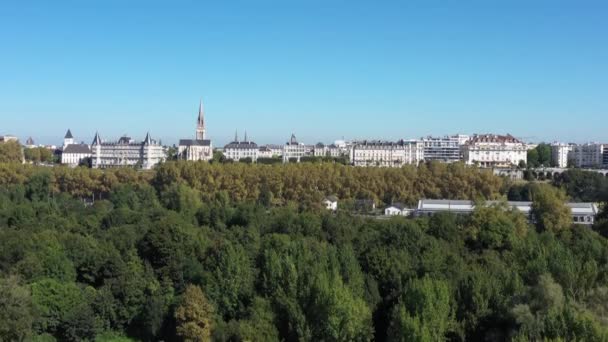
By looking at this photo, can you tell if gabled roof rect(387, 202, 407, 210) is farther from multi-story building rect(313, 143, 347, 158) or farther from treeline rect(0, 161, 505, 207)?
multi-story building rect(313, 143, 347, 158)

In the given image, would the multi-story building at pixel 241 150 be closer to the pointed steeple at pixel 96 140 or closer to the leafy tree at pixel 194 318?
the pointed steeple at pixel 96 140

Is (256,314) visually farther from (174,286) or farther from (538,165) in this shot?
(538,165)

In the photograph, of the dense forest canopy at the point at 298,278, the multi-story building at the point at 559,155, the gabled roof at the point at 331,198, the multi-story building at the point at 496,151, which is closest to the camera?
the dense forest canopy at the point at 298,278

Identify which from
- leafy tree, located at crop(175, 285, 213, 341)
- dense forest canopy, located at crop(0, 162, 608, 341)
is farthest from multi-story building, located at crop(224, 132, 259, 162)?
leafy tree, located at crop(175, 285, 213, 341)

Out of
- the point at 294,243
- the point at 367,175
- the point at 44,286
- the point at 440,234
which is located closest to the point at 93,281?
the point at 44,286

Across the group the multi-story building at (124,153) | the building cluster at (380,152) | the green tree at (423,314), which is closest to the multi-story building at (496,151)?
the building cluster at (380,152)

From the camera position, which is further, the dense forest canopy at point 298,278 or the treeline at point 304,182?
the treeline at point 304,182
